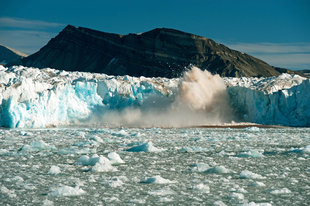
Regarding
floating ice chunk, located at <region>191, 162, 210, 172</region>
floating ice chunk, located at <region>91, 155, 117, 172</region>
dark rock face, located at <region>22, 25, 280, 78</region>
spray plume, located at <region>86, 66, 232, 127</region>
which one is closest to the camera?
floating ice chunk, located at <region>91, 155, 117, 172</region>

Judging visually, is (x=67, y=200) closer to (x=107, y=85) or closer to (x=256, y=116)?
(x=107, y=85)

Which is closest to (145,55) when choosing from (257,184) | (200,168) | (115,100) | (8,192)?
(115,100)

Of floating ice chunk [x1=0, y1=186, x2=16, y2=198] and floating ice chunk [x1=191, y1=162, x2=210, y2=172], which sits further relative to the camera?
floating ice chunk [x1=191, y1=162, x2=210, y2=172]

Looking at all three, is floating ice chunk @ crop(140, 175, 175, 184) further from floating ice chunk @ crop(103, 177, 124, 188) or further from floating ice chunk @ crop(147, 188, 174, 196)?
floating ice chunk @ crop(147, 188, 174, 196)

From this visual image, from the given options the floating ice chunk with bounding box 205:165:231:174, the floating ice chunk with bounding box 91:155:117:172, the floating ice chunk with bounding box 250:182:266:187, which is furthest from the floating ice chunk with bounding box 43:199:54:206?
the floating ice chunk with bounding box 205:165:231:174

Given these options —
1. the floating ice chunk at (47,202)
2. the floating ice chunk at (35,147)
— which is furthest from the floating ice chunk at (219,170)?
the floating ice chunk at (35,147)

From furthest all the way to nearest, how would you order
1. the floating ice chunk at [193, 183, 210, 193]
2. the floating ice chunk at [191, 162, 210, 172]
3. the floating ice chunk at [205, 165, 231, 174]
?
the floating ice chunk at [191, 162, 210, 172], the floating ice chunk at [205, 165, 231, 174], the floating ice chunk at [193, 183, 210, 193]

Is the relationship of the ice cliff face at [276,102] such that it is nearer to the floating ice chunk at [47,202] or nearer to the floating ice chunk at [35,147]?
the floating ice chunk at [35,147]
